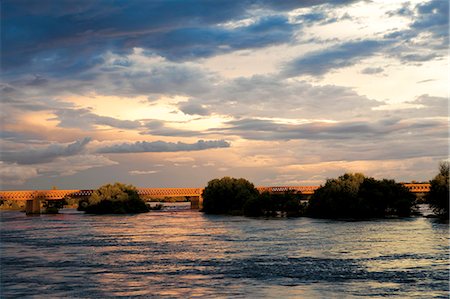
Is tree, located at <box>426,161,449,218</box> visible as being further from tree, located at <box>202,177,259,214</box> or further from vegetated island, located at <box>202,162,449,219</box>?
tree, located at <box>202,177,259,214</box>

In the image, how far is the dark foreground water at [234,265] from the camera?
38.2 m

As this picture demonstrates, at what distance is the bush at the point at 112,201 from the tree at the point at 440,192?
279 feet

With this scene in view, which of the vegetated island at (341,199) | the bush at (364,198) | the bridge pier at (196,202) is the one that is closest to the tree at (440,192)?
the vegetated island at (341,199)

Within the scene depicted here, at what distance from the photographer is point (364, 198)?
386 ft

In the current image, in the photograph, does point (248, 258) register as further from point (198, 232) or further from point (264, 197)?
point (264, 197)

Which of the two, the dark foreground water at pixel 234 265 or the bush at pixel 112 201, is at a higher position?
the bush at pixel 112 201

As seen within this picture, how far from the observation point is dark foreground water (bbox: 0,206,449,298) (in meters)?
38.2

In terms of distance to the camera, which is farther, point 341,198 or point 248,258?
point 341,198

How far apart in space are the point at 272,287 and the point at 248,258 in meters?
15.1

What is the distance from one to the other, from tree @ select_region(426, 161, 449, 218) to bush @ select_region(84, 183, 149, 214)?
3351 inches

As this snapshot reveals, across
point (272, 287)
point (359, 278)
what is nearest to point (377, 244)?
point (359, 278)

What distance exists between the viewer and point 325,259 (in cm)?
5269

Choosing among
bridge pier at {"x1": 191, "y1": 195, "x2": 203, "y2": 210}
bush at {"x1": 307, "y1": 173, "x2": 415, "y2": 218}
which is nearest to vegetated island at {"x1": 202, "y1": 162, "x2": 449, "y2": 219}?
bush at {"x1": 307, "y1": 173, "x2": 415, "y2": 218}

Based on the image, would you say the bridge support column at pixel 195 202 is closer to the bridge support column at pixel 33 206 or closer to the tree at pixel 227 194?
the tree at pixel 227 194
